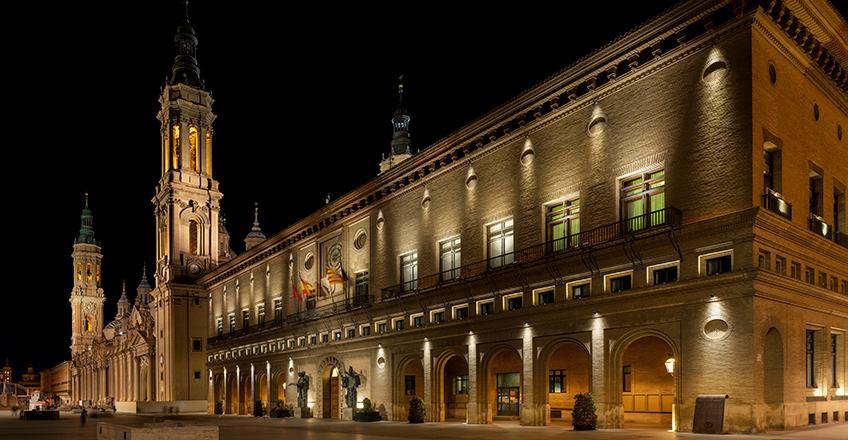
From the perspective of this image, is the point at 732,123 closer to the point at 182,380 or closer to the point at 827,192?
the point at 827,192

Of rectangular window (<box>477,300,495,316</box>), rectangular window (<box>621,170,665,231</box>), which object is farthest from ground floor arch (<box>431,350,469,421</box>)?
rectangular window (<box>621,170,665,231</box>)

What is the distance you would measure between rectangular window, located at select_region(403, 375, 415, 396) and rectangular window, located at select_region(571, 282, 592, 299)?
52.9ft

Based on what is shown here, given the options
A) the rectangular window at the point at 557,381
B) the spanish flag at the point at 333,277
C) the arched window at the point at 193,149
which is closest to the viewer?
the rectangular window at the point at 557,381

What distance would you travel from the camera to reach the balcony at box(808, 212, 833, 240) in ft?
103

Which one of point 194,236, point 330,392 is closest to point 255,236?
point 194,236

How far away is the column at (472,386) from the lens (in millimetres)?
39219

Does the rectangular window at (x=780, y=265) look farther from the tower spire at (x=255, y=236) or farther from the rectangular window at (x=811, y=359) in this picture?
the tower spire at (x=255, y=236)

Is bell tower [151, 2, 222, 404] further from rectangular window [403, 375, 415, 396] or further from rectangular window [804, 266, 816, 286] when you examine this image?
rectangular window [804, 266, 816, 286]

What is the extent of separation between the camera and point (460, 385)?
153 ft

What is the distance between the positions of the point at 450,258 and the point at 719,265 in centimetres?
1869

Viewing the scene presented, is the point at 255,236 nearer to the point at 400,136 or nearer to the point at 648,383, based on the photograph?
the point at 400,136

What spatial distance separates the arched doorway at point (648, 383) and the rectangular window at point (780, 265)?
850cm

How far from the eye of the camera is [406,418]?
46250 millimetres

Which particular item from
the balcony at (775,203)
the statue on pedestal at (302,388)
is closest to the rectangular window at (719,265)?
the balcony at (775,203)
